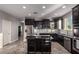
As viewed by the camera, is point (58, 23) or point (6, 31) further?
point (6, 31)

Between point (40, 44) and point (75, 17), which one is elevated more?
point (75, 17)

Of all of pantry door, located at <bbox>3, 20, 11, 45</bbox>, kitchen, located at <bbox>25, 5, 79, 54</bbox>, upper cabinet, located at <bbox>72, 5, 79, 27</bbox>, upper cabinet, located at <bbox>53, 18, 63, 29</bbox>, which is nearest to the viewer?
upper cabinet, located at <bbox>72, 5, 79, 27</bbox>

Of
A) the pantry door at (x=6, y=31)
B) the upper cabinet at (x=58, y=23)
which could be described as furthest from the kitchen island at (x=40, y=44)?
the pantry door at (x=6, y=31)

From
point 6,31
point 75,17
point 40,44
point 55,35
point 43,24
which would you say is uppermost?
point 75,17

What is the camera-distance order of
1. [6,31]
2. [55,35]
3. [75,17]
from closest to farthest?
[75,17], [55,35], [6,31]

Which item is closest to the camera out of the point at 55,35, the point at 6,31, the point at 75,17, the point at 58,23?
the point at 75,17

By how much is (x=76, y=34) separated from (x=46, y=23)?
A: 135 centimetres

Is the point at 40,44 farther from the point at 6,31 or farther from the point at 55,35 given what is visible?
the point at 6,31

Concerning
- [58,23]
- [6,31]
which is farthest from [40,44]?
[6,31]

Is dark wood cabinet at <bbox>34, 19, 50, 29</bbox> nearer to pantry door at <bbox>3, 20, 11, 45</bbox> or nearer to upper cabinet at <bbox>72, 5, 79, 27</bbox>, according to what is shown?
upper cabinet at <bbox>72, 5, 79, 27</bbox>

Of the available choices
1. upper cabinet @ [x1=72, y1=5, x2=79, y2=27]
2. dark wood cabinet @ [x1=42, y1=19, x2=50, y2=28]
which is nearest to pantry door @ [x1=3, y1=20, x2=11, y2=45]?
dark wood cabinet @ [x1=42, y1=19, x2=50, y2=28]

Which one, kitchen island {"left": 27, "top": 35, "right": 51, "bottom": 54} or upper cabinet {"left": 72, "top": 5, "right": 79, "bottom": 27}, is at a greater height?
upper cabinet {"left": 72, "top": 5, "right": 79, "bottom": 27}

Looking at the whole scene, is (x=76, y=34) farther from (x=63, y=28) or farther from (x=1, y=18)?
(x=1, y=18)
